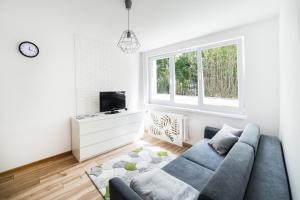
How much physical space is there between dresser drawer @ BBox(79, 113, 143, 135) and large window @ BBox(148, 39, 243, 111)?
33.9 inches

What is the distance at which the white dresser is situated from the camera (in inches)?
109

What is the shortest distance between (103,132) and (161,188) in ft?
6.69

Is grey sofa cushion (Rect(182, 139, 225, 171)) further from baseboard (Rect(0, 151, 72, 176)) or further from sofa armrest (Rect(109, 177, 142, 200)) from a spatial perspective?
baseboard (Rect(0, 151, 72, 176))

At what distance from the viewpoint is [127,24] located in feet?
8.12

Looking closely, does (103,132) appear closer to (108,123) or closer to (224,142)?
(108,123)

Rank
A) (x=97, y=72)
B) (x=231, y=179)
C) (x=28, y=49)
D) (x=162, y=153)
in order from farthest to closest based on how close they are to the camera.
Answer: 1. (x=97, y=72)
2. (x=162, y=153)
3. (x=28, y=49)
4. (x=231, y=179)

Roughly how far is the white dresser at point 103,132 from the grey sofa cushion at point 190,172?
1647 millimetres

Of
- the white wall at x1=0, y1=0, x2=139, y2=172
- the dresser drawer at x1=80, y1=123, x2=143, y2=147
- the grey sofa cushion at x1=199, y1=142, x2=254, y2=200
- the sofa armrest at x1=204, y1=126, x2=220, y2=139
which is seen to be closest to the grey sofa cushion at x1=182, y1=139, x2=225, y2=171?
the sofa armrest at x1=204, y1=126, x2=220, y2=139

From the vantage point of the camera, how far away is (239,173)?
1.09m

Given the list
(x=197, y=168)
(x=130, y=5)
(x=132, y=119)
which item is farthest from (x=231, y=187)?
(x=132, y=119)

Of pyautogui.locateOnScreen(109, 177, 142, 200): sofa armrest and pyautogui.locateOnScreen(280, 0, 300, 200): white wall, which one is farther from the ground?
pyautogui.locateOnScreen(280, 0, 300, 200): white wall

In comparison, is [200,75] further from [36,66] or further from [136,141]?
[36,66]

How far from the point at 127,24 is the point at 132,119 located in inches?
77.3

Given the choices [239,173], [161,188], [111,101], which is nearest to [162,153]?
[111,101]
